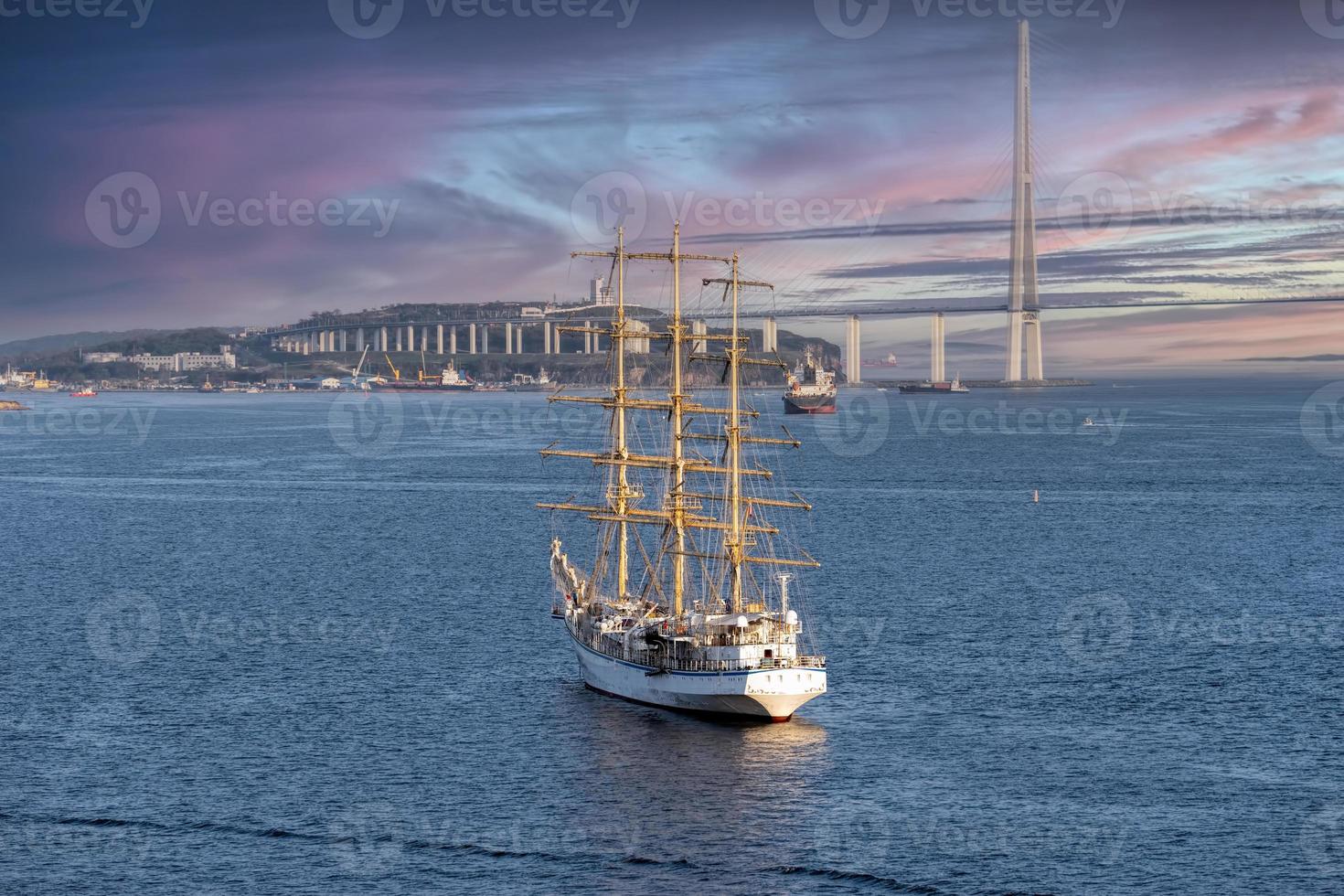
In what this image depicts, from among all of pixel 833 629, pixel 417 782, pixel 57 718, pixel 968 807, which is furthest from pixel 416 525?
pixel 968 807

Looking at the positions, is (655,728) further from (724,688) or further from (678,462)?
(678,462)

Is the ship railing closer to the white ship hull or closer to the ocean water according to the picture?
the white ship hull

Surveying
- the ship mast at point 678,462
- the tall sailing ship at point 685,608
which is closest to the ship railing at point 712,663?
the tall sailing ship at point 685,608

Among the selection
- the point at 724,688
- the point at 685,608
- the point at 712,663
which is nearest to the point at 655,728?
the point at 724,688

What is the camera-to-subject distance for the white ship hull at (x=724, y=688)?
49.2m

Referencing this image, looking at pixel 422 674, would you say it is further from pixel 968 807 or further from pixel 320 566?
pixel 320 566

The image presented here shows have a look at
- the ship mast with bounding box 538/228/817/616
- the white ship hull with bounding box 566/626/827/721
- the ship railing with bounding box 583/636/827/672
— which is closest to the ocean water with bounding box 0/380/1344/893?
the white ship hull with bounding box 566/626/827/721

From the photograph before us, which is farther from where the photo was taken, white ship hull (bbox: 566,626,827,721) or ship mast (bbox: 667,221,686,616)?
ship mast (bbox: 667,221,686,616)

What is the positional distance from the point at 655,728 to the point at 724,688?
8.40 feet

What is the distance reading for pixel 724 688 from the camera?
49.7 m

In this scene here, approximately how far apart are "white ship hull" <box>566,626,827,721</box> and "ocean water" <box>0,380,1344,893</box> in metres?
0.76

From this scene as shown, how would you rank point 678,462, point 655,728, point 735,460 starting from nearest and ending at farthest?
point 655,728 < point 735,460 < point 678,462

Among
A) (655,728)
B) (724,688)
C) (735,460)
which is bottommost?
(655,728)

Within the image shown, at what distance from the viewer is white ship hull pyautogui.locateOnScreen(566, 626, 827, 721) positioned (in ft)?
161
